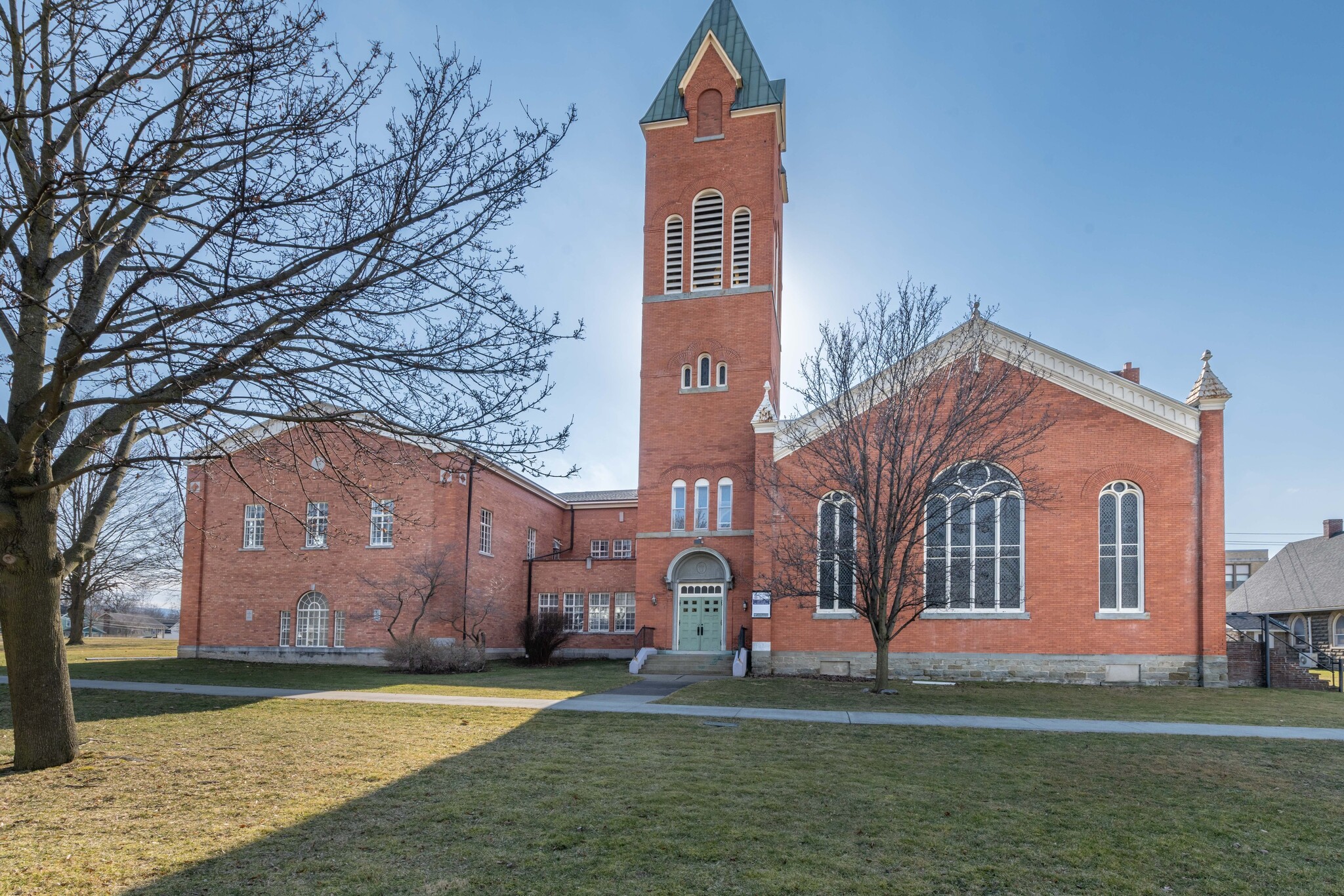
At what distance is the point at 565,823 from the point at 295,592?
2919 cm

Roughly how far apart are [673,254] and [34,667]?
26374 mm

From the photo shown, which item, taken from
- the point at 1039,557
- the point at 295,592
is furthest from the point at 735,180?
the point at 295,592

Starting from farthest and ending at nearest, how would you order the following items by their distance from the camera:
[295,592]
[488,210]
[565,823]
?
1. [295,592]
2. [488,210]
3. [565,823]

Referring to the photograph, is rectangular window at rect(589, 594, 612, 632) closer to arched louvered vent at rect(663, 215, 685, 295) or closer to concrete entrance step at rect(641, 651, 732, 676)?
concrete entrance step at rect(641, 651, 732, 676)

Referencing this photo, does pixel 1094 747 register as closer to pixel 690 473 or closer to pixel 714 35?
pixel 690 473

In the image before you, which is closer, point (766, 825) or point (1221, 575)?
point (766, 825)

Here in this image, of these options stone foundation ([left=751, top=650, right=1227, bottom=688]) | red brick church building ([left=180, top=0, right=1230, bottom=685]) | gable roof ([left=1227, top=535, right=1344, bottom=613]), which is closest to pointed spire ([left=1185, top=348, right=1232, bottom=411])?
red brick church building ([left=180, top=0, right=1230, bottom=685])

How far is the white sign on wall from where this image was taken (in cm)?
2638

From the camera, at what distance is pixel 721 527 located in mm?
30484

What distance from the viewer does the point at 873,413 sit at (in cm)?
2394

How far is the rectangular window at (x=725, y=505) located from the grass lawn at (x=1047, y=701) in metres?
7.15

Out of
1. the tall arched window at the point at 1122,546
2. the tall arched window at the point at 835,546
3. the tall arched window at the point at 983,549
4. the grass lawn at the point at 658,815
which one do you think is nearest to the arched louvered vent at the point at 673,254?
the tall arched window at the point at 835,546

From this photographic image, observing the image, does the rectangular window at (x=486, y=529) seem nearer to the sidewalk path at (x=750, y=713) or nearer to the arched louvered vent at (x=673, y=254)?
the arched louvered vent at (x=673, y=254)

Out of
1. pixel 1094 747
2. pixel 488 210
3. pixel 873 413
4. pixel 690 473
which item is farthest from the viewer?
pixel 690 473
